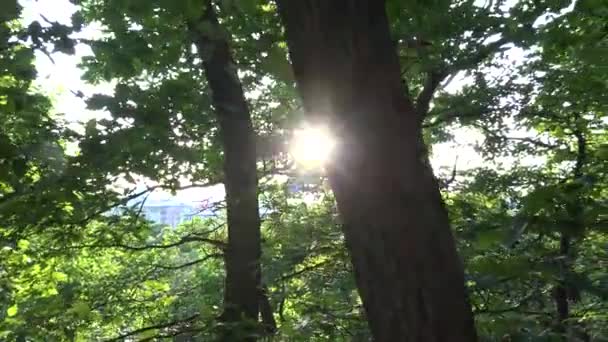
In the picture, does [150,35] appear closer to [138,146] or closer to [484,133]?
[138,146]

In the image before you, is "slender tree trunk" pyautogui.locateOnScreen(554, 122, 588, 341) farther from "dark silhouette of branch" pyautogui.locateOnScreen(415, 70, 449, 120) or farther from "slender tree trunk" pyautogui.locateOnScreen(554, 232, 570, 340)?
"dark silhouette of branch" pyautogui.locateOnScreen(415, 70, 449, 120)

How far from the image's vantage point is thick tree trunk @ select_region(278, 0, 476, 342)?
4.80 feet

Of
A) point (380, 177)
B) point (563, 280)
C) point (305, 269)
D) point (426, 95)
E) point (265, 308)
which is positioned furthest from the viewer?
point (426, 95)

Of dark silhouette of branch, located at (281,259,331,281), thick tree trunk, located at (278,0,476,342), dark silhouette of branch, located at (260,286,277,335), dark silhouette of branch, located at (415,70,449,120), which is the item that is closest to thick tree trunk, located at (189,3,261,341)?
dark silhouette of branch, located at (260,286,277,335)

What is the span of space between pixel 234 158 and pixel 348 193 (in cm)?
354

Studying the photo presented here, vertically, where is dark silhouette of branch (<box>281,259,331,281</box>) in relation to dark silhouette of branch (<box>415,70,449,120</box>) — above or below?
below

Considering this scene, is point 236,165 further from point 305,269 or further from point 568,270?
point 568,270

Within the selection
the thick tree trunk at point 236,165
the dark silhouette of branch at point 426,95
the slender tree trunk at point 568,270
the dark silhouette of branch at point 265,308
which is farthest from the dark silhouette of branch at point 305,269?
the dark silhouette of branch at point 426,95

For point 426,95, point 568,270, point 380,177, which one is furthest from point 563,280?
point 426,95

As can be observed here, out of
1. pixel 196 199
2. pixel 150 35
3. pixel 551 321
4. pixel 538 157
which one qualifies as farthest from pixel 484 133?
pixel 551 321

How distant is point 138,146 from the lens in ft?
14.0

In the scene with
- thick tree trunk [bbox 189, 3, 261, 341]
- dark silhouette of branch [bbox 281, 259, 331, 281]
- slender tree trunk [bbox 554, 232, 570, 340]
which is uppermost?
thick tree trunk [bbox 189, 3, 261, 341]

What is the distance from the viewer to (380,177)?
59.4 inches

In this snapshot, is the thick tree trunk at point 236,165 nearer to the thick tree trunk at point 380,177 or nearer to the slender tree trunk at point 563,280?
the slender tree trunk at point 563,280
